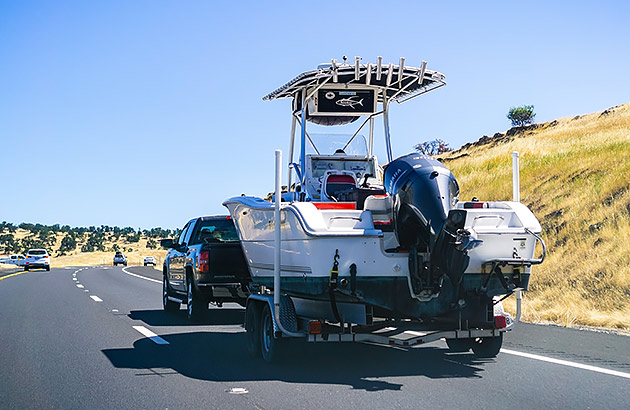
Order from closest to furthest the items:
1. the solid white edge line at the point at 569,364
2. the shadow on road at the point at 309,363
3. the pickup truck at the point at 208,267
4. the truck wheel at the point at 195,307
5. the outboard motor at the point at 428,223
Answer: the outboard motor at the point at 428,223 < the solid white edge line at the point at 569,364 < the shadow on road at the point at 309,363 < the pickup truck at the point at 208,267 < the truck wheel at the point at 195,307

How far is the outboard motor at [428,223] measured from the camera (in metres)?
8.06

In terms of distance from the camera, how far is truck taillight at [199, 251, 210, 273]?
1464cm

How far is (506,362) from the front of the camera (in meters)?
9.41

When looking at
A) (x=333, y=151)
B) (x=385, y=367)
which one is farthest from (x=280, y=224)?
(x=333, y=151)

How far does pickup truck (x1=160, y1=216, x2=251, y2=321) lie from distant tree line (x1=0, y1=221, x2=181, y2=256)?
3144 inches

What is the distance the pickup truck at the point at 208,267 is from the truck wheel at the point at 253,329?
4.05 m

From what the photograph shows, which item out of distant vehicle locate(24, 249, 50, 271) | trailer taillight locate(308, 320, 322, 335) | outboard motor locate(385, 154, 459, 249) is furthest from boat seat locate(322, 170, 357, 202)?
distant vehicle locate(24, 249, 50, 271)

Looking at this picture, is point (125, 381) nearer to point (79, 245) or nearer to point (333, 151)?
point (333, 151)

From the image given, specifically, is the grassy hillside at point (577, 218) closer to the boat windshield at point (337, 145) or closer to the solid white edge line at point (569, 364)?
the solid white edge line at point (569, 364)

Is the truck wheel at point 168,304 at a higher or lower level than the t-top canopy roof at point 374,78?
lower

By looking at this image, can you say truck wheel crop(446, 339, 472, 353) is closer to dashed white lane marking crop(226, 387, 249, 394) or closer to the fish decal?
dashed white lane marking crop(226, 387, 249, 394)

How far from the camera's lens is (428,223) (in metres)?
8.23

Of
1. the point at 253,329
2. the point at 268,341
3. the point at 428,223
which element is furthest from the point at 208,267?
the point at 428,223

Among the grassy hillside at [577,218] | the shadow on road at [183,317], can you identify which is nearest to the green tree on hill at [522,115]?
the grassy hillside at [577,218]
